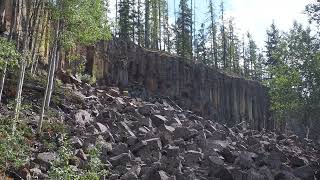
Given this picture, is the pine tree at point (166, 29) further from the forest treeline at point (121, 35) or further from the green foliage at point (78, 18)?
the green foliage at point (78, 18)

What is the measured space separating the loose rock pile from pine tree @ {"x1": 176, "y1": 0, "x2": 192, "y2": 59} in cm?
2570

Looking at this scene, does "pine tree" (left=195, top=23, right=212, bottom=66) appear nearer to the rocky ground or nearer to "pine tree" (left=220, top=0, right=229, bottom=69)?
"pine tree" (left=220, top=0, right=229, bottom=69)

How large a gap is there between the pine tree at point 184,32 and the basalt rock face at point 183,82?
11.6ft

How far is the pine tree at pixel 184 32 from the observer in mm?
53344

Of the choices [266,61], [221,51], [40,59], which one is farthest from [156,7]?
[40,59]

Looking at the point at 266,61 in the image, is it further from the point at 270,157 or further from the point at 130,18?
the point at 270,157

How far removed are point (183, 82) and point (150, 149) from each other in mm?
28571

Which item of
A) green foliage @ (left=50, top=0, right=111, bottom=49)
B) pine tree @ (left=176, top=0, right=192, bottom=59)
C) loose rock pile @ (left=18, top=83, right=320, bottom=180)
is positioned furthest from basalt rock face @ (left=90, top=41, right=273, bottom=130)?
green foliage @ (left=50, top=0, right=111, bottom=49)

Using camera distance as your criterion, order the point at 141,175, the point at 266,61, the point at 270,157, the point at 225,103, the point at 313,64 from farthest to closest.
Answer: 1. the point at 266,61
2. the point at 225,103
3. the point at 313,64
4. the point at 270,157
5. the point at 141,175

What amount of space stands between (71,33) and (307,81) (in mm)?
14525

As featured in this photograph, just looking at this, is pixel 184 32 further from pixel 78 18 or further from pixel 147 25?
pixel 78 18

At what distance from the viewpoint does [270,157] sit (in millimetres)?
20797

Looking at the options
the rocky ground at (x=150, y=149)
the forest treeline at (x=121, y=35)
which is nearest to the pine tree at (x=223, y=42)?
the forest treeline at (x=121, y=35)

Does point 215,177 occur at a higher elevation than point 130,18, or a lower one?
lower
